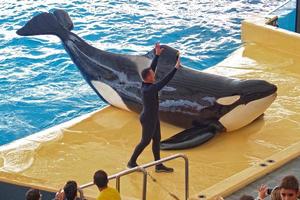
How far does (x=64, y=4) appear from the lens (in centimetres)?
1942

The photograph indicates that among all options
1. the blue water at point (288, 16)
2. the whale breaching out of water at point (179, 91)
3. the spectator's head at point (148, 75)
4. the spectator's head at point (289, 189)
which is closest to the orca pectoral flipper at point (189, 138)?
the whale breaching out of water at point (179, 91)

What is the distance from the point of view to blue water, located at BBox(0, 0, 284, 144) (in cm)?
1336

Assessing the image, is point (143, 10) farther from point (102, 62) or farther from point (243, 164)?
point (243, 164)

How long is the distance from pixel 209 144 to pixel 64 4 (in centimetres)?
1104

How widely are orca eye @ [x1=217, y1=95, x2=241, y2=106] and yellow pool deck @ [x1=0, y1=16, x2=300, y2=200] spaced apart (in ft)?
1.63

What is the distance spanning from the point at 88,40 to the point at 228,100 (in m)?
8.06

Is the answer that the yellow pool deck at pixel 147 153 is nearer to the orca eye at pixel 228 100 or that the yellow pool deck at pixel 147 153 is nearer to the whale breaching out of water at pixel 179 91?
the whale breaching out of water at pixel 179 91

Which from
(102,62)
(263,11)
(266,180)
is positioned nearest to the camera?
(266,180)

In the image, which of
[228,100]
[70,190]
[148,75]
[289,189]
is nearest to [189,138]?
[228,100]

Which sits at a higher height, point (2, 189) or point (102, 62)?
point (102, 62)

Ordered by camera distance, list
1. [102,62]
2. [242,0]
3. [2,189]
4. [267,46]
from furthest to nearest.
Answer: [242,0] → [267,46] → [102,62] → [2,189]

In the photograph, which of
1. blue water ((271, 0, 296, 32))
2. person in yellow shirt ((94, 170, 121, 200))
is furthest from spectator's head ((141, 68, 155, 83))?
blue water ((271, 0, 296, 32))

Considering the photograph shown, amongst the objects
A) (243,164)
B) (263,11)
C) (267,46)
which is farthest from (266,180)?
(263,11)

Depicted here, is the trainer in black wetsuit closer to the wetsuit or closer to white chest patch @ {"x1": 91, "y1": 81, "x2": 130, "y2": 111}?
the wetsuit
